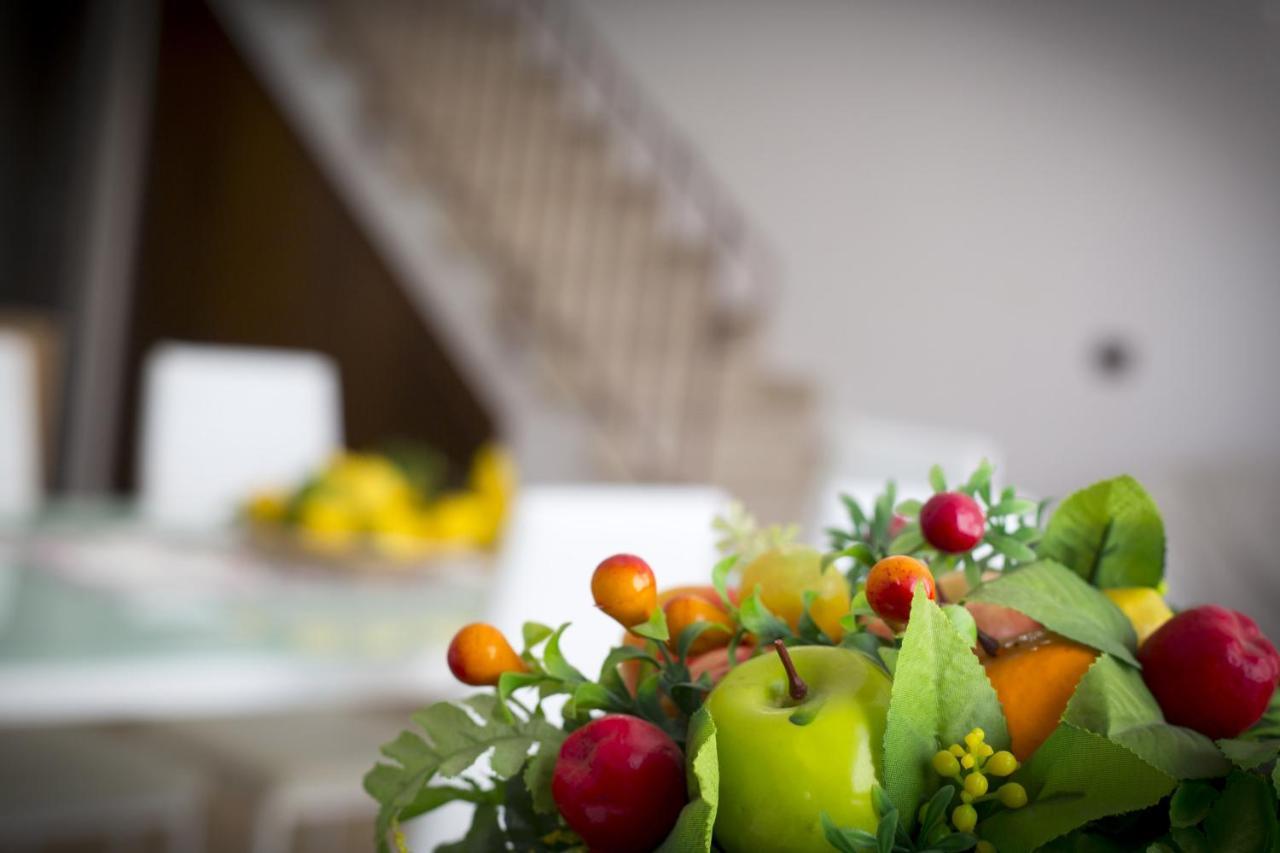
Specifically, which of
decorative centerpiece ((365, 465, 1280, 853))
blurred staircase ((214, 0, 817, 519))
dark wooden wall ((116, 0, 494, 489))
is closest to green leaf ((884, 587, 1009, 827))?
decorative centerpiece ((365, 465, 1280, 853))

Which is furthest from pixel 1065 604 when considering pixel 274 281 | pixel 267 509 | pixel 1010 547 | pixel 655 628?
pixel 274 281

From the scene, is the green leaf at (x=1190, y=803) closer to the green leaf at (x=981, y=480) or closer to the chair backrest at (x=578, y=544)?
the green leaf at (x=981, y=480)

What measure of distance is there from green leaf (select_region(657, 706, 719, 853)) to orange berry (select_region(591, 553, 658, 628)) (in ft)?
0.17

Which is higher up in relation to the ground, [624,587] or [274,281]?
[624,587]

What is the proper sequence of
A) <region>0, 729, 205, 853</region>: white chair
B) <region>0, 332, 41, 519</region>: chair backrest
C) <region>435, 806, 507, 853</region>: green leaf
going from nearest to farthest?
<region>435, 806, 507, 853</region>: green leaf
<region>0, 729, 205, 853</region>: white chair
<region>0, 332, 41, 519</region>: chair backrest

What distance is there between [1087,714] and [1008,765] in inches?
1.4

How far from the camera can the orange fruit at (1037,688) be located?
38cm

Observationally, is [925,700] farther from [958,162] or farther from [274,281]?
[958,162]

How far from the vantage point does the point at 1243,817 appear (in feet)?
1.12

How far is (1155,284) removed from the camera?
21.5ft

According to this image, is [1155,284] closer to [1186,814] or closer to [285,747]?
[285,747]

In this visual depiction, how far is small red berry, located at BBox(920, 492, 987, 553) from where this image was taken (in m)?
0.39

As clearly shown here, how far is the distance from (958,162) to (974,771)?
6.42m

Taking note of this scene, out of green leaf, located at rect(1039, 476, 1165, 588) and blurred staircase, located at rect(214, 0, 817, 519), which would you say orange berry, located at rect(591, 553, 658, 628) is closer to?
green leaf, located at rect(1039, 476, 1165, 588)
